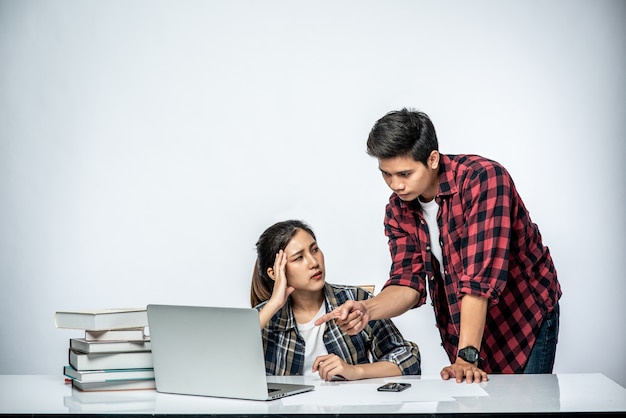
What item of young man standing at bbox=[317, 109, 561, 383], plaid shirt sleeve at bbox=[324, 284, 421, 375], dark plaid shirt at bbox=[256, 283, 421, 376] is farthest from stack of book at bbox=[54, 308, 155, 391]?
plaid shirt sleeve at bbox=[324, 284, 421, 375]

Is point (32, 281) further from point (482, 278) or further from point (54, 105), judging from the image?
point (482, 278)

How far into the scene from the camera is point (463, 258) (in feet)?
6.58

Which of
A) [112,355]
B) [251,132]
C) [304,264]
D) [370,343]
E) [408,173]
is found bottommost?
[370,343]

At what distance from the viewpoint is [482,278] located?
1906 millimetres

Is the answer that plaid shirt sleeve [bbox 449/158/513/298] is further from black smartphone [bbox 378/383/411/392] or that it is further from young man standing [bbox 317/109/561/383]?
black smartphone [bbox 378/383/411/392]

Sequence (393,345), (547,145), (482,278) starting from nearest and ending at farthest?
(482,278)
(393,345)
(547,145)

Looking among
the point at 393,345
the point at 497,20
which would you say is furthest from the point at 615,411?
the point at 497,20

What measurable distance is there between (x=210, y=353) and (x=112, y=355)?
0.28 metres

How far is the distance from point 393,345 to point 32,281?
92.7 inches

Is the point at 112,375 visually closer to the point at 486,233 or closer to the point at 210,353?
the point at 210,353

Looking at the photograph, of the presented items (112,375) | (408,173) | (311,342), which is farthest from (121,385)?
(408,173)

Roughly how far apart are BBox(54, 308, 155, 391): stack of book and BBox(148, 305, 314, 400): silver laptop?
7 centimetres

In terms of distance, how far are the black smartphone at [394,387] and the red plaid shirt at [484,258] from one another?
29 centimetres

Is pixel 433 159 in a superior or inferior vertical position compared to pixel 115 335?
superior
